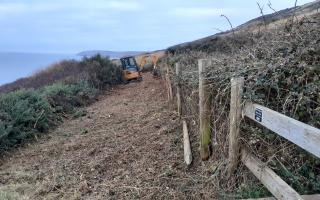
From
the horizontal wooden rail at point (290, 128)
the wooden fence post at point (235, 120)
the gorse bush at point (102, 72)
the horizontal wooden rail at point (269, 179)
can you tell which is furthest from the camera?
the gorse bush at point (102, 72)

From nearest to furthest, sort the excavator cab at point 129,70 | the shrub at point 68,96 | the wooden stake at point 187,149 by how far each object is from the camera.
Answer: the wooden stake at point 187,149 → the shrub at point 68,96 → the excavator cab at point 129,70

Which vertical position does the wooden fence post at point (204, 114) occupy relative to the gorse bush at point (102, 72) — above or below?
above

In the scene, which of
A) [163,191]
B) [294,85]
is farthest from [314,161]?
[163,191]

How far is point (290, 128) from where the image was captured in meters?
3.23

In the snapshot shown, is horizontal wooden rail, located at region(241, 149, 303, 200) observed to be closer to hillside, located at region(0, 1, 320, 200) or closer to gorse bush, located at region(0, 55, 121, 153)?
hillside, located at region(0, 1, 320, 200)

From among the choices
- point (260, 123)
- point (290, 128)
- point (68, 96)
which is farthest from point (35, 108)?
point (290, 128)

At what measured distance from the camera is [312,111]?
160 inches

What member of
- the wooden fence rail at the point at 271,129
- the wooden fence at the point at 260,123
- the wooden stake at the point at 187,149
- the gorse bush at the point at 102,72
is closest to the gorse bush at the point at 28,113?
the wooden stake at the point at 187,149

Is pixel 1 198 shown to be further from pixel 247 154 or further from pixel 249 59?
pixel 249 59

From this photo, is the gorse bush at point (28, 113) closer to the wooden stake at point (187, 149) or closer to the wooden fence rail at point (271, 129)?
the wooden stake at point (187, 149)

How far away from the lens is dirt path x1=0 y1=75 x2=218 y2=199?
5.86 metres

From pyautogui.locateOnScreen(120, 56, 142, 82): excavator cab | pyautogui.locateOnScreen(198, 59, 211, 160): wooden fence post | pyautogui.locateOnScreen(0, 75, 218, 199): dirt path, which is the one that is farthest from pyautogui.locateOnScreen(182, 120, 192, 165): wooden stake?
pyautogui.locateOnScreen(120, 56, 142, 82): excavator cab

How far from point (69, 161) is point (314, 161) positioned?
527 centimetres

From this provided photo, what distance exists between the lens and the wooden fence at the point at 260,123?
300 cm
